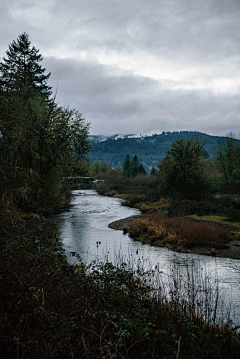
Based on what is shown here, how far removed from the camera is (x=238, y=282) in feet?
32.1

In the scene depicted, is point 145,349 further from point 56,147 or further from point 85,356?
point 56,147

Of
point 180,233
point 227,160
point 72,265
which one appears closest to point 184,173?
point 227,160

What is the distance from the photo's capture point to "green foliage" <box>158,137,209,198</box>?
2920cm

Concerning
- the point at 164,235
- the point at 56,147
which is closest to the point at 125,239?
the point at 164,235

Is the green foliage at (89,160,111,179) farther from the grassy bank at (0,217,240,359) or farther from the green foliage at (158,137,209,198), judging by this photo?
the grassy bank at (0,217,240,359)

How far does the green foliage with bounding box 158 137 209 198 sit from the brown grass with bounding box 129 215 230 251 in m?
10.1

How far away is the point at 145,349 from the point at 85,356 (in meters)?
1.09

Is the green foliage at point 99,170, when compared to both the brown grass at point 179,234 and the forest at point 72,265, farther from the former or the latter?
the brown grass at point 179,234

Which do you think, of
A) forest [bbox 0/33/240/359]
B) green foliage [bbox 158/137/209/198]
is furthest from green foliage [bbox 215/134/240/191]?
green foliage [bbox 158/137/209/198]

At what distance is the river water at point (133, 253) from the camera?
9664 millimetres

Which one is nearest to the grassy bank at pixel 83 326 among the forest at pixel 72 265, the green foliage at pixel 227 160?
the forest at pixel 72 265

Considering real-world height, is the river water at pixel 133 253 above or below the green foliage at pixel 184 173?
below

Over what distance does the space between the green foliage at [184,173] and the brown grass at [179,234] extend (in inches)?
397

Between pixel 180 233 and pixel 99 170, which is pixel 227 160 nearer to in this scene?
pixel 180 233
